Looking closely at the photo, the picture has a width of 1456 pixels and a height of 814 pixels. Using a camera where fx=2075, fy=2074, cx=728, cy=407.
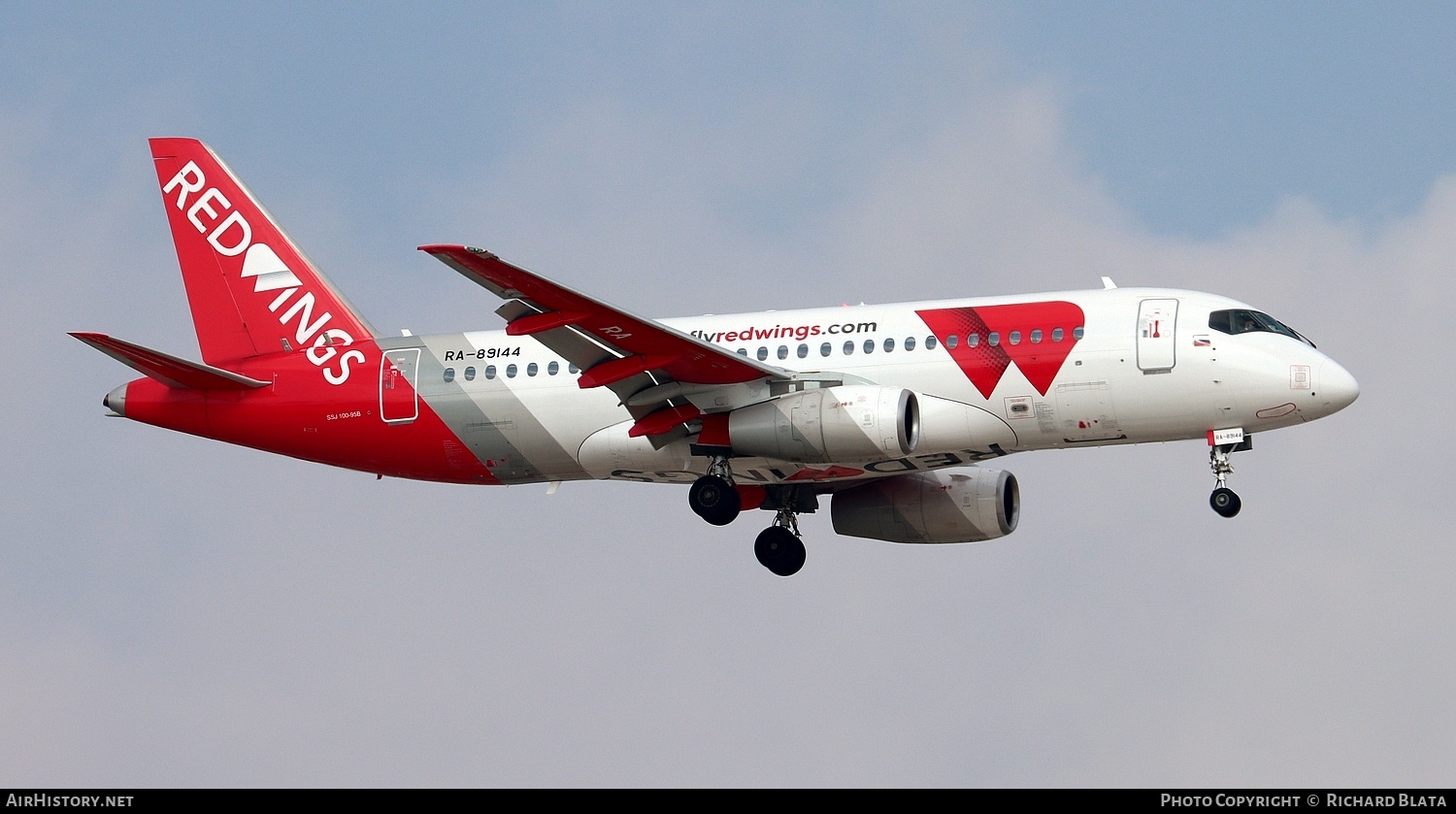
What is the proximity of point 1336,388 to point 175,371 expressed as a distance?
2485cm

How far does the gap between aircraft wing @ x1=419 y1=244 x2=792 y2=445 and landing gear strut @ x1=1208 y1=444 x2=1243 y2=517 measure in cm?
872

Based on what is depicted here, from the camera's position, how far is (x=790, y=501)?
1889 inches

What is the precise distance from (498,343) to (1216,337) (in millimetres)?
15515

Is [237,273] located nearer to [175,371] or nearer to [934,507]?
[175,371]

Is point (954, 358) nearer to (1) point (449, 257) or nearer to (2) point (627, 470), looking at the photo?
(2) point (627, 470)

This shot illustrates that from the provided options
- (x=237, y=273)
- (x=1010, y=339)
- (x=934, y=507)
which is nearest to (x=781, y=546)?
(x=934, y=507)

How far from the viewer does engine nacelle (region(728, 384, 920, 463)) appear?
40.6 m

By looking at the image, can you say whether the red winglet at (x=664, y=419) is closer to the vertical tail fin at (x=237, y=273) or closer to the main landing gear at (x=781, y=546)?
the main landing gear at (x=781, y=546)

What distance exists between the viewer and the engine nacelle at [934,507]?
4734 cm

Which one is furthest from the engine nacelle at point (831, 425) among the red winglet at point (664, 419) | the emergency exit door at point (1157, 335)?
the emergency exit door at point (1157, 335)

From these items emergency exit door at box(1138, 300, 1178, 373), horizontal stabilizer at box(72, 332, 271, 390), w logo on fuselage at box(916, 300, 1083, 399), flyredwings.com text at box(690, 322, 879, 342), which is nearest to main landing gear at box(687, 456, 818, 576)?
flyredwings.com text at box(690, 322, 879, 342)

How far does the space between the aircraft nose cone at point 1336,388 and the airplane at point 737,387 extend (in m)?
0.05

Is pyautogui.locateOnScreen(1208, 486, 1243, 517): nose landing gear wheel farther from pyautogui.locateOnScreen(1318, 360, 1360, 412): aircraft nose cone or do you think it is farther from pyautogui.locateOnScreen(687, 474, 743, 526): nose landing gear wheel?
pyautogui.locateOnScreen(687, 474, 743, 526): nose landing gear wheel
